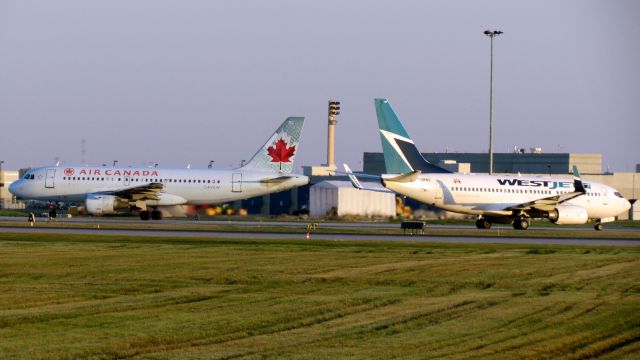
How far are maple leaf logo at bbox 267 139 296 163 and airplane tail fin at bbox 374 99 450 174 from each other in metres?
8.57

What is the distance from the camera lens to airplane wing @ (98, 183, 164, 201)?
7994cm

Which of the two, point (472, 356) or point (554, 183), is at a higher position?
point (554, 183)

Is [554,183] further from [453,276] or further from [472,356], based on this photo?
[472,356]

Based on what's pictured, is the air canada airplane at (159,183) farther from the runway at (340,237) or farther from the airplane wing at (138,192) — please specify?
the runway at (340,237)

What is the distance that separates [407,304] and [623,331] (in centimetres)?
588

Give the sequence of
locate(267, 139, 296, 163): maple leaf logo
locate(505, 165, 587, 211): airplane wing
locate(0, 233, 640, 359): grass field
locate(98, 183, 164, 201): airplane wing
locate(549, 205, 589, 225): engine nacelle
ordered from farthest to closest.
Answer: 1. locate(267, 139, 296, 163): maple leaf logo
2. locate(98, 183, 164, 201): airplane wing
3. locate(505, 165, 587, 211): airplane wing
4. locate(549, 205, 589, 225): engine nacelle
5. locate(0, 233, 640, 359): grass field

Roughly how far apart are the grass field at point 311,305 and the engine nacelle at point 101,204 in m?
32.2

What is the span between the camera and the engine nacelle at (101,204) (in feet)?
255

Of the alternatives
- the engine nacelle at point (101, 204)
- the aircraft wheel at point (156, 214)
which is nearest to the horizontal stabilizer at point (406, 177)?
the aircraft wheel at point (156, 214)

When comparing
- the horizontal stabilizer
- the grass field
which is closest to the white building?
the horizontal stabilizer

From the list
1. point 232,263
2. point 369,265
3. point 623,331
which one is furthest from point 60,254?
point 623,331

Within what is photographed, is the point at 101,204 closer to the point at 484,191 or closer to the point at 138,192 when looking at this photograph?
the point at 138,192

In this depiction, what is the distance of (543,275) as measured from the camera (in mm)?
36062

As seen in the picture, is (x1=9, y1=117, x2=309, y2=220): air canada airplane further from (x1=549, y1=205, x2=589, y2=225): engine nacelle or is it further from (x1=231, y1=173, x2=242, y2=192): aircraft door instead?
(x1=549, y1=205, x2=589, y2=225): engine nacelle
